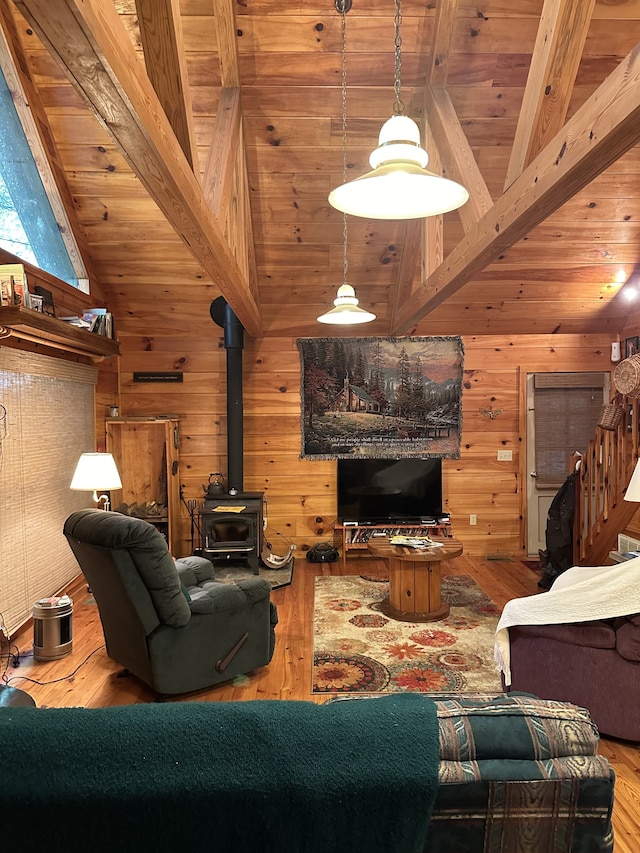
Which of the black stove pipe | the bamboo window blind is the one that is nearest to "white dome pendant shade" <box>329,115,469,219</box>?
the bamboo window blind

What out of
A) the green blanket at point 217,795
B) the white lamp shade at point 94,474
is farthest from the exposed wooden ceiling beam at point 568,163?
the white lamp shade at point 94,474

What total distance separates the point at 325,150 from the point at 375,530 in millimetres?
3812

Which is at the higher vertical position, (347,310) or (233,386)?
(347,310)

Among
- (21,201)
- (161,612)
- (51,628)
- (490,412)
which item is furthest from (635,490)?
(21,201)

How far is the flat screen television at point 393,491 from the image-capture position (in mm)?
6699

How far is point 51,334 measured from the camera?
14.9 ft

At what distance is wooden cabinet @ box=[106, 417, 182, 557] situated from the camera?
21.1 ft

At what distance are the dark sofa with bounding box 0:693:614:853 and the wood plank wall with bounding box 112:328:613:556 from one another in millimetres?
5617

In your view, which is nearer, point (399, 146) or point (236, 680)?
point (399, 146)

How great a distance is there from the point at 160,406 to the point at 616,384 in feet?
15.2

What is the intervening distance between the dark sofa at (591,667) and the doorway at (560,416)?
3.95 meters

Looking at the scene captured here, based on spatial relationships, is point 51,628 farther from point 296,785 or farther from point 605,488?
point 605,488

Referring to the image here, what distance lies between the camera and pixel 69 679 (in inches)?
146

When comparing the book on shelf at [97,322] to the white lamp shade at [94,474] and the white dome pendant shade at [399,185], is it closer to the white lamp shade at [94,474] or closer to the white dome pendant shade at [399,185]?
the white lamp shade at [94,474]
